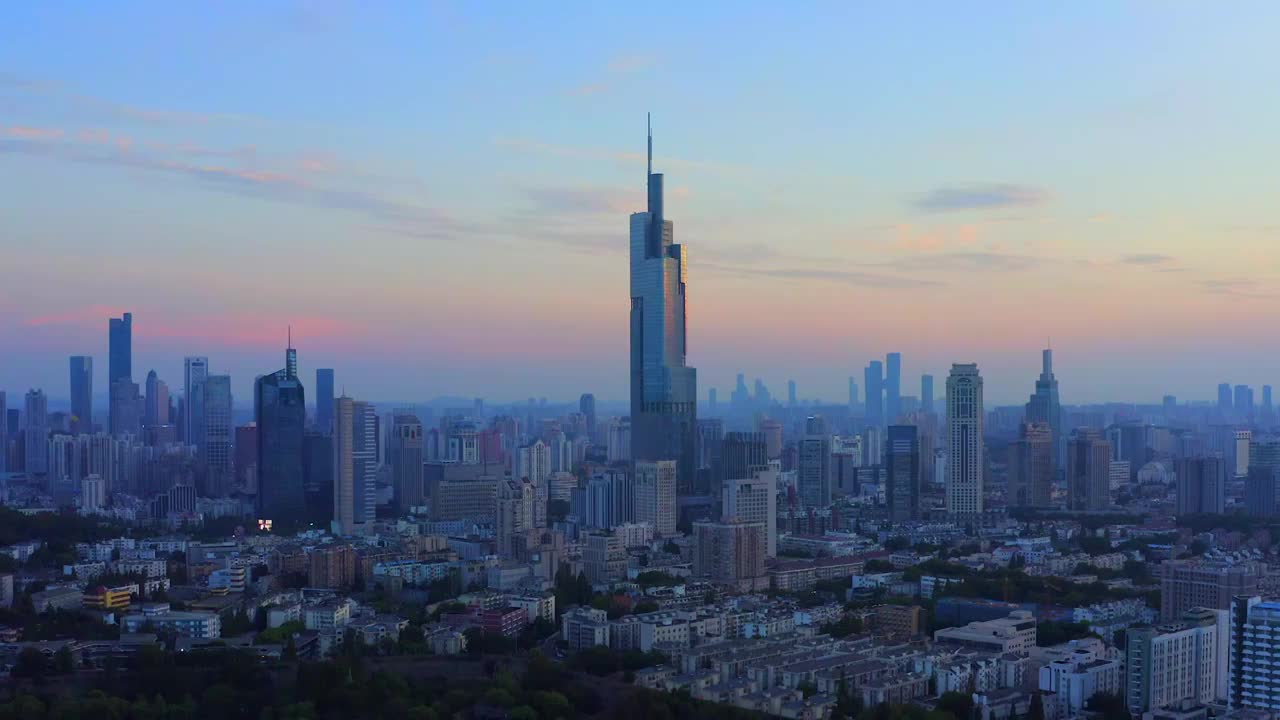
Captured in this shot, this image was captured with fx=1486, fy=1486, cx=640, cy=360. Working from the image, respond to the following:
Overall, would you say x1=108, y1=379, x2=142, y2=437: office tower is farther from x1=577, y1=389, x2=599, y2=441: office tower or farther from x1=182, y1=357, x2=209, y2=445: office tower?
x1=577, y1=389, x2=599, y2=441: office tower

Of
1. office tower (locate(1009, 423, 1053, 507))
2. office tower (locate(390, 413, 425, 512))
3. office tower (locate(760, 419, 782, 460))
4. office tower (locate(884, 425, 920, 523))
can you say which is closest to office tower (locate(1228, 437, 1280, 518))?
office tower (locate(1009, 423, 1053, 507))

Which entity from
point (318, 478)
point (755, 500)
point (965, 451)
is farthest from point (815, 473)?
point (318, 478)

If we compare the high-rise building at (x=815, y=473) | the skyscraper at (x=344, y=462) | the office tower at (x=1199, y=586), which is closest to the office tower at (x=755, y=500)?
the skyscraper at (x=344, y=462)

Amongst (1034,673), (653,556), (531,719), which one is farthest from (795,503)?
(531,719)

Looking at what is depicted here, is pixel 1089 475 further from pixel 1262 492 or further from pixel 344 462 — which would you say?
pixel 344 462

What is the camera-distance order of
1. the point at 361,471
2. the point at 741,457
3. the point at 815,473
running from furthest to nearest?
the point at 815,473 < the point at 741,457 < the point at 361,471

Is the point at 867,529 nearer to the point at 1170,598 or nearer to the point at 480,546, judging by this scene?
the point at 480,546
